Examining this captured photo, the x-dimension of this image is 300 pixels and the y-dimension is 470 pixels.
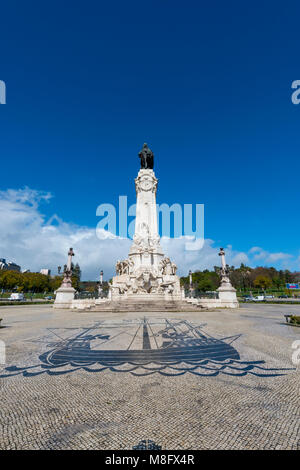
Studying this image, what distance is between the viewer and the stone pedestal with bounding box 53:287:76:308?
25.9 metres

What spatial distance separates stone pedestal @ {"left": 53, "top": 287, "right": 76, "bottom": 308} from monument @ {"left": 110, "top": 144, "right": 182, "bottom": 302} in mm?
4969

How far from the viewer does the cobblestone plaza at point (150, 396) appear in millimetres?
2719

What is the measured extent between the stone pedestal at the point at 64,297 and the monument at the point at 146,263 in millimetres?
4969

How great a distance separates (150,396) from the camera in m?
3.88

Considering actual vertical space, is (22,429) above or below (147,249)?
below

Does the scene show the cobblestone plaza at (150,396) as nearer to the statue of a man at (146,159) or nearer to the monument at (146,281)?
the monument at (146,281)

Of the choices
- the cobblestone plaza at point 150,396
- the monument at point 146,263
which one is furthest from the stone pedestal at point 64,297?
the cobblestone plaza at point 150,396
